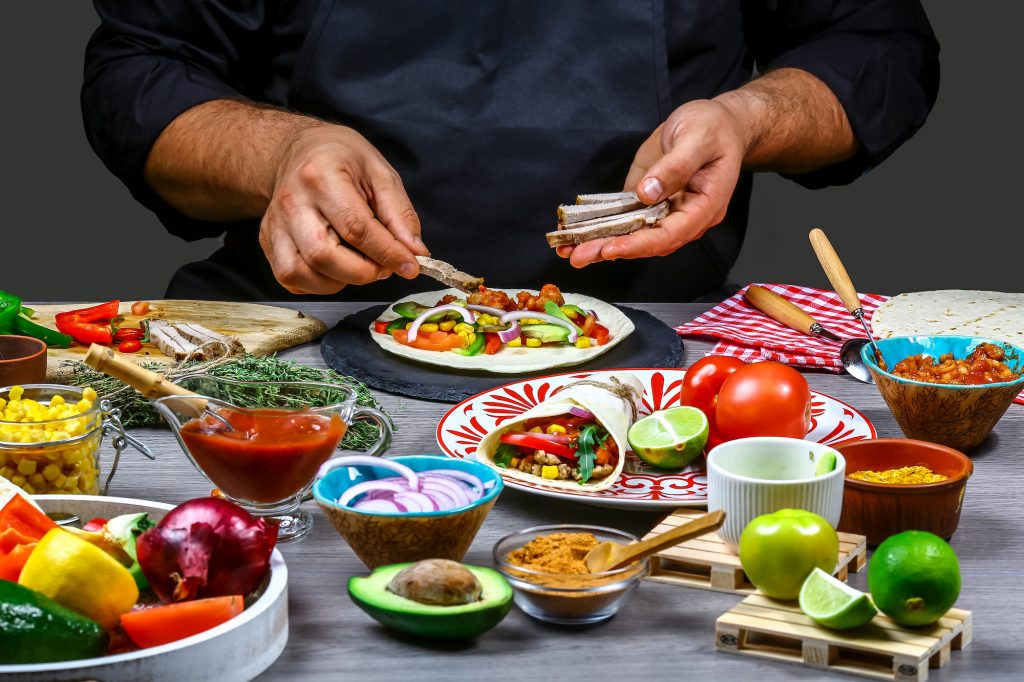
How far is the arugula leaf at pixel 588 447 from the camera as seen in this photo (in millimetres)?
1980

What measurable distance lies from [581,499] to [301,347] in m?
1.20

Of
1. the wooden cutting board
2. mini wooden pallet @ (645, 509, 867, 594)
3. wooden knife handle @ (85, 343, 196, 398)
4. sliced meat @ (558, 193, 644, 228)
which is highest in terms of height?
wooden knife handle @ (85, 343, 196, 398)

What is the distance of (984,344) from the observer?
7.47 feet

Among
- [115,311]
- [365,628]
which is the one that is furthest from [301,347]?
[365,628]

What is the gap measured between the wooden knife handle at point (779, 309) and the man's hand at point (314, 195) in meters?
0.85

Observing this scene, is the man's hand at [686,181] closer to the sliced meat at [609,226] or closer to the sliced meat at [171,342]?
the sliced meat at [609,226]

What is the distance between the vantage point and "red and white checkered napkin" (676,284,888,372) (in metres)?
2.75

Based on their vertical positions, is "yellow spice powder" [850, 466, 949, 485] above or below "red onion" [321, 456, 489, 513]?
below

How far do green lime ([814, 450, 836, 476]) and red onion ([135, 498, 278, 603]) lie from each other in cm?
74

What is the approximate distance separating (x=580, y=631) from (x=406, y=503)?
0.91ft

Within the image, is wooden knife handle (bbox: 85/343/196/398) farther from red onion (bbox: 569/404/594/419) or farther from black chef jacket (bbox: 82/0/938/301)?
black chef jacket (bbox: 82/0/938/301)

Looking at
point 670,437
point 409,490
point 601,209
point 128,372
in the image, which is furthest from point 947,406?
point 128,372

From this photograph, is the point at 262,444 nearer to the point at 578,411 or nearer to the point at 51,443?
the point at 51,443

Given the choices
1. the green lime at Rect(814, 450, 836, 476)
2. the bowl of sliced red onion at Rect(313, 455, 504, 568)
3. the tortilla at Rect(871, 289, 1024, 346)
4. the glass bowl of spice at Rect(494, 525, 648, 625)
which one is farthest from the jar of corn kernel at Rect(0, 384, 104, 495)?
the tortilla at Rect(871, 289, 1024, 346)
